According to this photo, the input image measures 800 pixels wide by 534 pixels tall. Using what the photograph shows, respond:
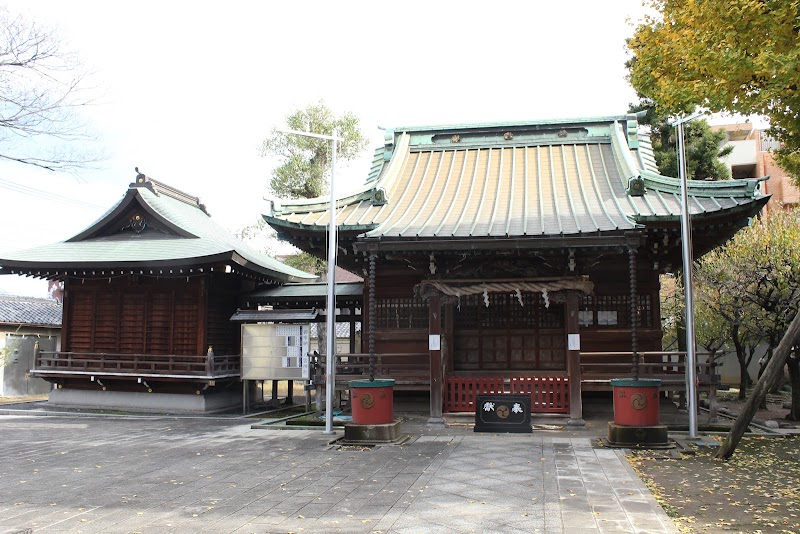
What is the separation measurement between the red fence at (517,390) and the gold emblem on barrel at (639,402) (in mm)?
3047

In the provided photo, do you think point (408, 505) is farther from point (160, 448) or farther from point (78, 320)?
point (78, 320)

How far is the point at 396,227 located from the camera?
54.3 ft

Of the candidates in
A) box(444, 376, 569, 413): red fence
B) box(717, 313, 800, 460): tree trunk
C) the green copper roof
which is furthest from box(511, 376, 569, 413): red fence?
the green copper roof

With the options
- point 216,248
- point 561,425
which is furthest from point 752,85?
point 216,248

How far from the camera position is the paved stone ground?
24.1 feet

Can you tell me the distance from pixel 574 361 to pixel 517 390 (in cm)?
159

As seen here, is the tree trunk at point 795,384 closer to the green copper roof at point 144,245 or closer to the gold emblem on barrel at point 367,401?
the gold emblem on barrel at point 367,401

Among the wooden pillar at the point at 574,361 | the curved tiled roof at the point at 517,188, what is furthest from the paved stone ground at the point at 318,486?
the curved tiled roof at the point at 517,188

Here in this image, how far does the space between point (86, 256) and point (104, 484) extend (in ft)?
44.5

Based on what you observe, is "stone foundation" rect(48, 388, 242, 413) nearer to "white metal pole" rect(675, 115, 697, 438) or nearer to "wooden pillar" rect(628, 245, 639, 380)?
"wooden pillar" rect(628, 245, 639, 380)

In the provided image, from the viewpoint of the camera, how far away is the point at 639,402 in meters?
12.6

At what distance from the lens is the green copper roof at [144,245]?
2047 cm

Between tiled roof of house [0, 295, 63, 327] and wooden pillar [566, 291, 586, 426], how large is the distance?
2301 cm

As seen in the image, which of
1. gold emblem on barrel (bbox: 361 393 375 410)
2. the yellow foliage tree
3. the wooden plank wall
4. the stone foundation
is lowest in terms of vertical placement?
the stone foundation
